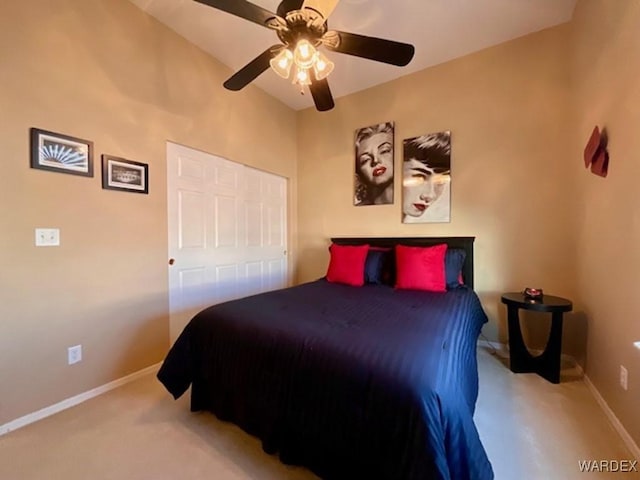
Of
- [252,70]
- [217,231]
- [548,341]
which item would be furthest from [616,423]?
[217,231]

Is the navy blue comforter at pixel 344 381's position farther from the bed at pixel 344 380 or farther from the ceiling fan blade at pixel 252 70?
the ceiling fan blade at pixel 252 70

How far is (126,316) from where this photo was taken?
2.22 meters

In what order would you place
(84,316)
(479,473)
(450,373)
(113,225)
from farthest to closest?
1. (113,225)
2. (84,316)
3. (450,373)
4. (479,473)

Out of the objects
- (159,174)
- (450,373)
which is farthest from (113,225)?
(450,373)

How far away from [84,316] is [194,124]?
1.84 m

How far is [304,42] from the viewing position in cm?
165

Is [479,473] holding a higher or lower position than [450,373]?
lower

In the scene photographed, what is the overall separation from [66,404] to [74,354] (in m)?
0.31

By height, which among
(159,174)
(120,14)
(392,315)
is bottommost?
(392,315)

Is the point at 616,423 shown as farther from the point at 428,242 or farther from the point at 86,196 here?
the point at 86,196

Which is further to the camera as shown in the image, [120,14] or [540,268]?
[540,268]

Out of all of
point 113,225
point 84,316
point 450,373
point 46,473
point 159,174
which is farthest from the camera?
point 159,174

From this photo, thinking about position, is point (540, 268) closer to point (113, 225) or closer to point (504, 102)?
point (504, 102)

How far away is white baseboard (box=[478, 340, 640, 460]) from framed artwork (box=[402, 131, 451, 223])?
1.33 m
